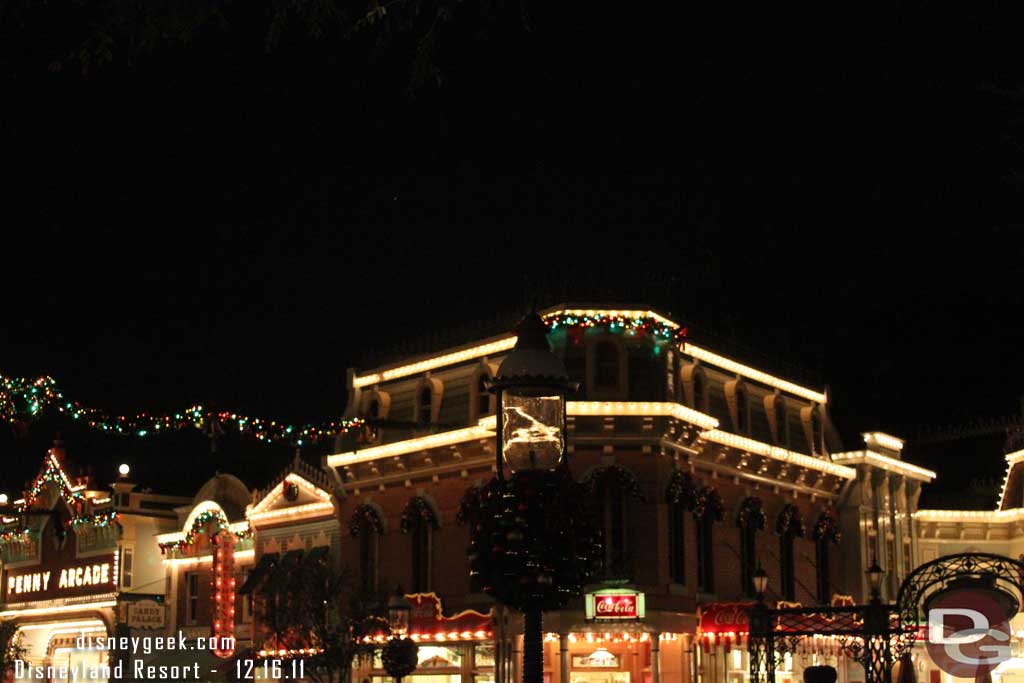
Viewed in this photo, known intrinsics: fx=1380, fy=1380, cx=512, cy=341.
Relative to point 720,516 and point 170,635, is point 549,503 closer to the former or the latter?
point 720,516

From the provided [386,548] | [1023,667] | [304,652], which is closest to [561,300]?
[386,548]

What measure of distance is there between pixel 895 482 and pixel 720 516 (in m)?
8.88

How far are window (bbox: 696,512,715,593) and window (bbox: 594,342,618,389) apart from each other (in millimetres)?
4494

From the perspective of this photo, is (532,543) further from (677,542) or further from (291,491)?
(291,491)

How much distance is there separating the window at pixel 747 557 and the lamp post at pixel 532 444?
2142 cm

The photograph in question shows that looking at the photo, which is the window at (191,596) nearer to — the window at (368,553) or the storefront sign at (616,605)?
the window at (368,553)

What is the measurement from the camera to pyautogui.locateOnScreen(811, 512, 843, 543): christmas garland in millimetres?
40031

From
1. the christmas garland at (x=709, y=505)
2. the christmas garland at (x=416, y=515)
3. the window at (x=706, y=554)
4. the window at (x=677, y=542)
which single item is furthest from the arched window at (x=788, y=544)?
the christmas garland at (x=416, y=515)

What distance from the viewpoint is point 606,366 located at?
112ft

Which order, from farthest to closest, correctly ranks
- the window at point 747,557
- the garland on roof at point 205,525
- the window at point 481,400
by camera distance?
the garland on roof at point 205,525
the window at point 747,557
the window at point 481,400

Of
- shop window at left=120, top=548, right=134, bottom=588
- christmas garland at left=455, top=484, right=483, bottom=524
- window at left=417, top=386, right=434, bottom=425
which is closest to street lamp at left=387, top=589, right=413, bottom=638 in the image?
christmas garland at left=455, top=484, right=483, bottom=524

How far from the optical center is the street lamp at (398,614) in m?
32.3

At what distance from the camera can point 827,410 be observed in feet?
135

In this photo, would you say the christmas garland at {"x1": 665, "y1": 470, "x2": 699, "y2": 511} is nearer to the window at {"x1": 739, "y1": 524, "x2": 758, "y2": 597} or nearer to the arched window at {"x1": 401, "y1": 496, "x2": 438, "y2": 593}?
the window at {"x1": 739, "y1": 524, "x2": 758, "y2": 597}
